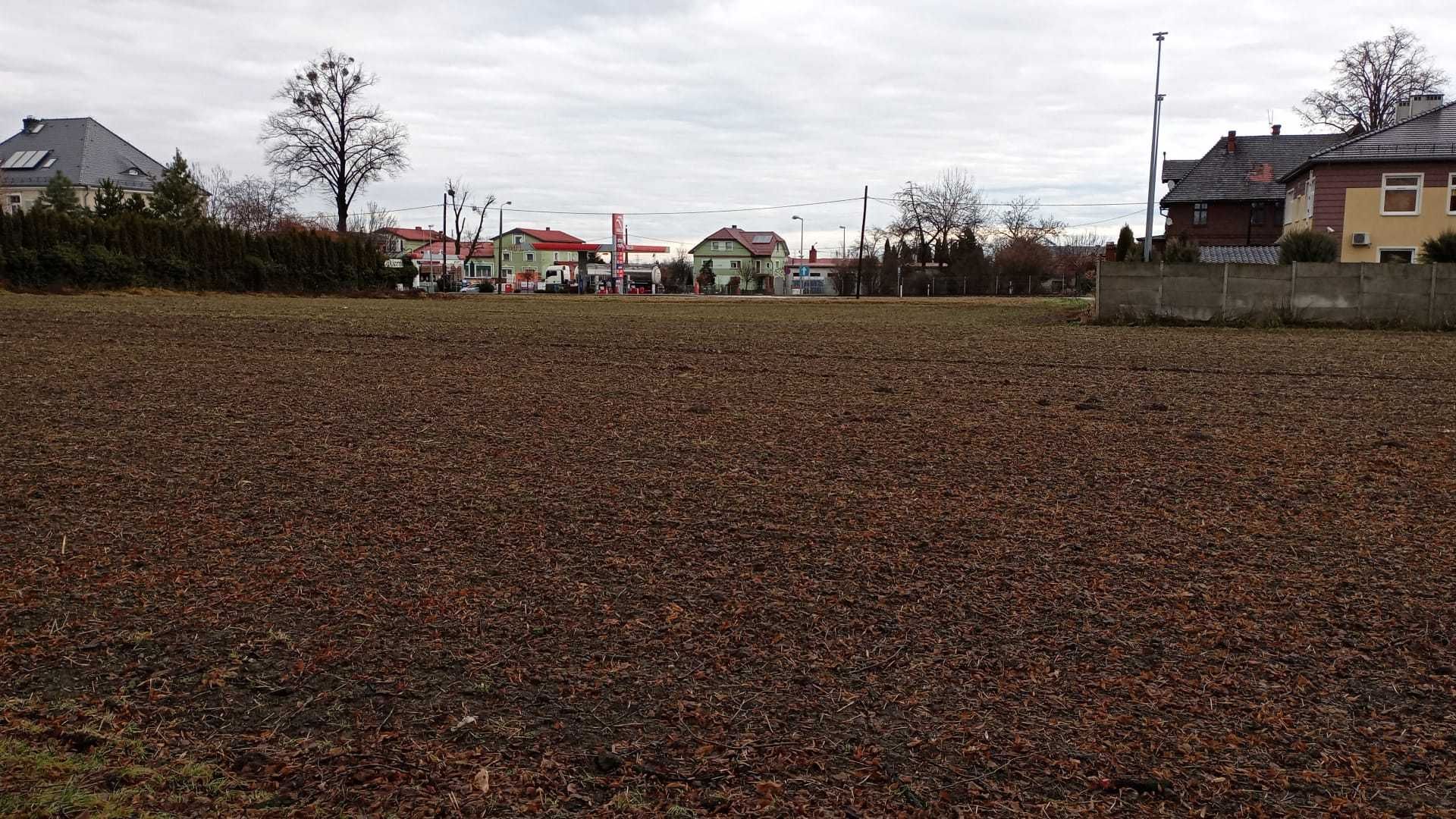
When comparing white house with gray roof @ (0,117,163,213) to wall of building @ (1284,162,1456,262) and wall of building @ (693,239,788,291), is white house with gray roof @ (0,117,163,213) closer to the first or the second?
wall of building @ (693,239,788,291)

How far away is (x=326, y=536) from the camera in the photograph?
4215 millimetres

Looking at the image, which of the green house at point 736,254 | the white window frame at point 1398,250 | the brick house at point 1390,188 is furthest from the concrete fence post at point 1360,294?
the green house at point 736,254

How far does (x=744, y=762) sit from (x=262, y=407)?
6.31 metres

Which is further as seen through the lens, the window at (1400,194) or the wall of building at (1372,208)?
the window at (1400,194)

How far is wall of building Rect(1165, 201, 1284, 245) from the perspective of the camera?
4634cm

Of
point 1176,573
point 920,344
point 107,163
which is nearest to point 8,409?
point 1176,573

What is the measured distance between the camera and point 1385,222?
1208 inches

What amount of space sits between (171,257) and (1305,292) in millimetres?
33338

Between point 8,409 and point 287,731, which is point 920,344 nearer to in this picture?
point 8,409

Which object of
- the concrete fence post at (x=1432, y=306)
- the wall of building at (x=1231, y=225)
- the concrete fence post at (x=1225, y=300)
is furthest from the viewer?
the wall of building at (x=1231, y=225)

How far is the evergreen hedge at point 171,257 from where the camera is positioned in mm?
31234

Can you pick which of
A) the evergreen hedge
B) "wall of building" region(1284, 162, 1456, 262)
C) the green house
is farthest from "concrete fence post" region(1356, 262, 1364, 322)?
the green house

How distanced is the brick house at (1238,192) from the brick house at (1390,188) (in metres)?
14.1

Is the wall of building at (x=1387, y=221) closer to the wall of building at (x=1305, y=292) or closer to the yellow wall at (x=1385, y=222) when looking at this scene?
the yellow wall at (x=1385, y=222)
